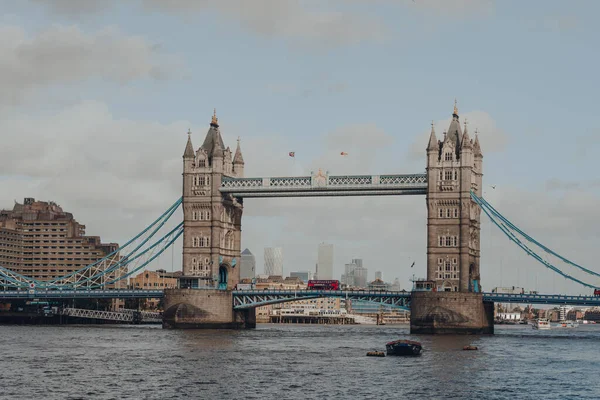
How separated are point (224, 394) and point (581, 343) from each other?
293 feet

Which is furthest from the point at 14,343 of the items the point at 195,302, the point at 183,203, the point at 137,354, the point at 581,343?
the point at 581,343

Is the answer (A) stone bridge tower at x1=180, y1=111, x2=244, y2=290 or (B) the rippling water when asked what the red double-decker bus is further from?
(B) the rippling water

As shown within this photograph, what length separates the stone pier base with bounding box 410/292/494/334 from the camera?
15812 cm

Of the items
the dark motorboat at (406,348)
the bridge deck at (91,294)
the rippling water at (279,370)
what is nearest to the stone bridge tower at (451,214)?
the rippling water at (279,370)

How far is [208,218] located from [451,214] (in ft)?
136

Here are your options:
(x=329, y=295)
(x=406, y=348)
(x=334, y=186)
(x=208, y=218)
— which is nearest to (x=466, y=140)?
(x=334, y=186)

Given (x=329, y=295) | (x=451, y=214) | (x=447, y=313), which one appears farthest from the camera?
(x=329, y=295)

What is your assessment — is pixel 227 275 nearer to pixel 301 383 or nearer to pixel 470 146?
pixel 470 146

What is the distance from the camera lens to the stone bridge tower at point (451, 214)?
165 m

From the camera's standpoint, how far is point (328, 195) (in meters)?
174

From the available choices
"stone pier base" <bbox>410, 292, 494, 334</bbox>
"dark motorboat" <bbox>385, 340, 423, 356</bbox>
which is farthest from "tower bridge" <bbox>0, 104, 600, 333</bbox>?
"dark motorboat" <bbox>385, 340, 423, 356</bbox>

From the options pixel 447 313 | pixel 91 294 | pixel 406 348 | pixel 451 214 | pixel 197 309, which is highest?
pixel 451 214

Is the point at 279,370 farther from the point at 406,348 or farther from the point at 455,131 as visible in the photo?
the point at 455,131

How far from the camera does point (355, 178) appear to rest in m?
172
